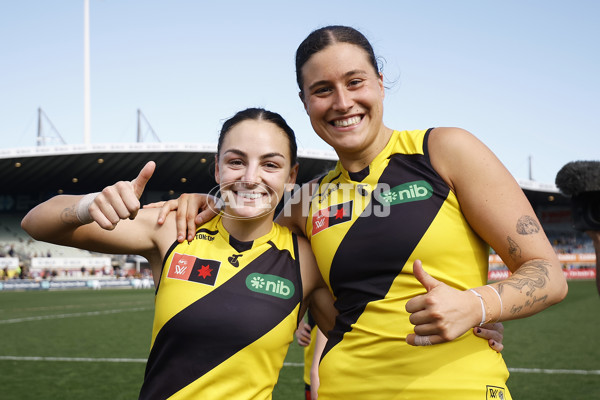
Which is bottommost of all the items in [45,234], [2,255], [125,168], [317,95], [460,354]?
[2,255]

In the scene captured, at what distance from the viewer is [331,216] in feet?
7.88

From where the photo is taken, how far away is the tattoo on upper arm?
1780 mm

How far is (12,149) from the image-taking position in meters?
30.6

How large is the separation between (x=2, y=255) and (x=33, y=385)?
3388 cm

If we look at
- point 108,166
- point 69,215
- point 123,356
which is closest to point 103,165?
point 108,166

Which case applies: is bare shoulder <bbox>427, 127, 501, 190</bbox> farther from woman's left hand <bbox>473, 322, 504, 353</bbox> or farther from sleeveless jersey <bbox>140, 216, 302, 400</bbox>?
sleeveless jersey <bbox>140, 216, 302, 400</bbox>

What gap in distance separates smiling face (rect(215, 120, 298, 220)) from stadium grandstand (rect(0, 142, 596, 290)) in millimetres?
26109

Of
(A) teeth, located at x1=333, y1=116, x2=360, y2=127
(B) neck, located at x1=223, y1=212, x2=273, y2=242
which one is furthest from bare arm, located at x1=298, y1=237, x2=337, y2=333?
(A) teeth, located at x1=333, y1=116, x2=360, y2=127

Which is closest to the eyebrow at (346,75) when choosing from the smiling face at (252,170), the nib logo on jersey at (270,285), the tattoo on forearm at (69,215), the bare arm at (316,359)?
the smiling face at (252,170)

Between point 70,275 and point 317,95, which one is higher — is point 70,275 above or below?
below

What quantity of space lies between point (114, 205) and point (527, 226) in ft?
4.92

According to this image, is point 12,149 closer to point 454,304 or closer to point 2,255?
point 2,255

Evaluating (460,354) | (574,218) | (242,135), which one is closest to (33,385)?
(242,135)

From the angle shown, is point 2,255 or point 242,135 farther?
point 2,255
